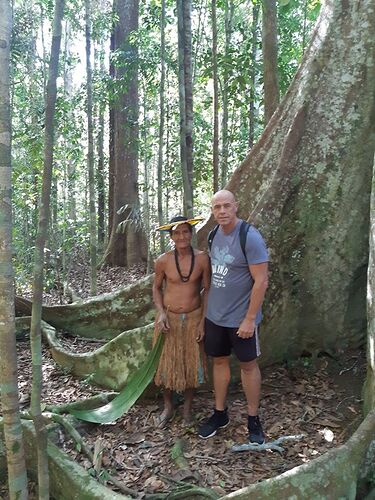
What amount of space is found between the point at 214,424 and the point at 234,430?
0.54 feet

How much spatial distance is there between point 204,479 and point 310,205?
7.90ft

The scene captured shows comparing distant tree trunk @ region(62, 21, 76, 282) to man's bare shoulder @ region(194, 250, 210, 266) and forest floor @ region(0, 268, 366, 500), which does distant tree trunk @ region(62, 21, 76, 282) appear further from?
man's bare shoulder @ region(194, 250, 210, 266)

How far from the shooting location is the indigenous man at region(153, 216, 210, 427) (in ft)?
13.0

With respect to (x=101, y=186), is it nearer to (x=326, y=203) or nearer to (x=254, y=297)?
(x=326, y=203)

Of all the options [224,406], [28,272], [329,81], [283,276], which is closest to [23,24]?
[28,272]

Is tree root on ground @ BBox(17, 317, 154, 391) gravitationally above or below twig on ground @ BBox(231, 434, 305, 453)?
above

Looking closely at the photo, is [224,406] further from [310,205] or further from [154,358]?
[310,205]

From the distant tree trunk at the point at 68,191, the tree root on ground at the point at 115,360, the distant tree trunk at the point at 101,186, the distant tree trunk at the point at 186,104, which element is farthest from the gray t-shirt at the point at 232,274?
the distant tree trunk at the point at 101,186

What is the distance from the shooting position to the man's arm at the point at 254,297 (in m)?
3.48

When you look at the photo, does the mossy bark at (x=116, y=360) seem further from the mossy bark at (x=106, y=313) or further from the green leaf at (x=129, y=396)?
the mossy bark at (x=106, y=313)

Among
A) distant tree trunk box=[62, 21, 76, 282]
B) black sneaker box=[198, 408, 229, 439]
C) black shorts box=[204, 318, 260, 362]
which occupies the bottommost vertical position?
black sneaker box=[198, 408, 229, 439]

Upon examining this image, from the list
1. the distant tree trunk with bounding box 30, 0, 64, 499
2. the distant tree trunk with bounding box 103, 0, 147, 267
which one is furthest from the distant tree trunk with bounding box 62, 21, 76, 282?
the distant tree trunk with bounding box 30, 0, 64, 499

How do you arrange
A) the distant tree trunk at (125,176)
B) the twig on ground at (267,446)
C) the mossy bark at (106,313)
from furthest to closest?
the distant tree trunk at (125,176)
the mossy bark at (106,313)
the twig on ground at (267,446)

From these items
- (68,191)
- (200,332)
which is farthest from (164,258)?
(68,191)
